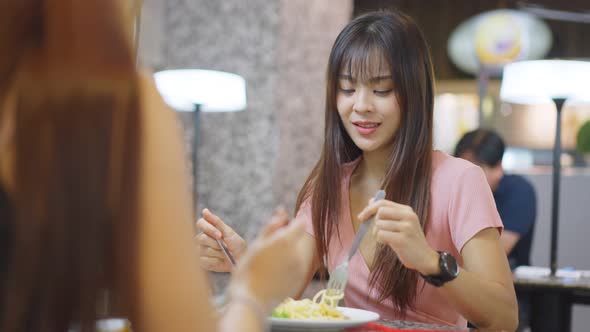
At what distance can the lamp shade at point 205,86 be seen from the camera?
14.4 feet

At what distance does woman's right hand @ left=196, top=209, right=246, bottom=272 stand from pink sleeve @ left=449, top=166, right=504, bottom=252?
1.60 feet

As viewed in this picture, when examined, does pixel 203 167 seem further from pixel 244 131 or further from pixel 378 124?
pixel 378 124

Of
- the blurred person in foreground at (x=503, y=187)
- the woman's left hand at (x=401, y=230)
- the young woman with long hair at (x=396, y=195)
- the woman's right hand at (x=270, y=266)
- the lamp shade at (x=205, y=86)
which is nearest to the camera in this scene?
the woman's right hand at (x=270, y=266)

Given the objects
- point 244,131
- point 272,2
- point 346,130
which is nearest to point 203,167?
point 244,131

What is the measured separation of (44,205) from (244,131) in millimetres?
4559

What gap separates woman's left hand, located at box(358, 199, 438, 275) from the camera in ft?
4.83

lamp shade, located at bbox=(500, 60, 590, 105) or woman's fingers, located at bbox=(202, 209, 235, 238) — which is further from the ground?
lamp shade, located at bbox=(500, 60, 590, 105)

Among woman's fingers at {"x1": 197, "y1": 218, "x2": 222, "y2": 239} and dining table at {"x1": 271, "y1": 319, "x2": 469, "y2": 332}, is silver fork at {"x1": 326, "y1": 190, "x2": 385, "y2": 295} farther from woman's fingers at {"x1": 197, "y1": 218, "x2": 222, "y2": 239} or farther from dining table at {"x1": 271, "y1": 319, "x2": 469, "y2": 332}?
woman's fingers at {"x1": 197, "y1": 218, "x2": 222, "y2": 239}

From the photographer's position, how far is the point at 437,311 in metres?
1.73

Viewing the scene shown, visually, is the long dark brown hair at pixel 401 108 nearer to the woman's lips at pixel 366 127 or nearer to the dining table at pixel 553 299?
the woman's lips at pixel 366 127

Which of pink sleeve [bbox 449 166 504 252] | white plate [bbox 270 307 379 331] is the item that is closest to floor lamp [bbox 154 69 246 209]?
pink sleeve [bbox 449 166 504 252]

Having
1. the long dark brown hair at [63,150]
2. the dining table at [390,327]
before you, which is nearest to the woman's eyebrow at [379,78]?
the dining table at [390,327]

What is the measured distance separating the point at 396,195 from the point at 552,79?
90.3 inches

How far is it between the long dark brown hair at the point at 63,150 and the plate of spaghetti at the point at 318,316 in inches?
22.6
